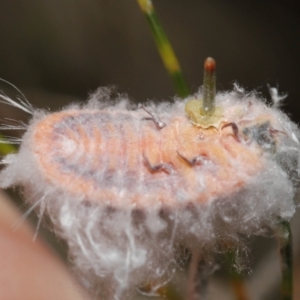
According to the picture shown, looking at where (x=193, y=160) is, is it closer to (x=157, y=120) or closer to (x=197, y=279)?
(x=157, y=120)

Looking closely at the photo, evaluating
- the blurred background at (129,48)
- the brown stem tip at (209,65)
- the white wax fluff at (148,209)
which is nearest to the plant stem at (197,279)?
the white wax fluff at (148,209)

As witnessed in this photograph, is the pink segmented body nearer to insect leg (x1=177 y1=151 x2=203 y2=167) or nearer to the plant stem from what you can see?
insect leg (x1=177 y1=151 x2=203 y2=167)

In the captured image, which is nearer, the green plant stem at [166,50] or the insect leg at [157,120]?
the insect leg at [157,120]

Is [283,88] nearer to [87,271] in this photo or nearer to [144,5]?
[144,5]

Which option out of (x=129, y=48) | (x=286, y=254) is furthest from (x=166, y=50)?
(x=286, y=254)

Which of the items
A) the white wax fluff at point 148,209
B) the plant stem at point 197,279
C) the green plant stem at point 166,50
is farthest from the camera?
the green plant stem at point 166,50

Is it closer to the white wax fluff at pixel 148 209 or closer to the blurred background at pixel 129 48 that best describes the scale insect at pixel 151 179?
the white wax fluff at pixel 148 209

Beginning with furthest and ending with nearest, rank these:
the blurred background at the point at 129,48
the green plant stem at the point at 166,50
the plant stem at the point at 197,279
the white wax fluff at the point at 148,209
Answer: the blurred background at the point at 129,48 < the green plant stem at the point at 166,50 < the plant stem at the point at 197,279 < the white wax fluff at the point at 148,209

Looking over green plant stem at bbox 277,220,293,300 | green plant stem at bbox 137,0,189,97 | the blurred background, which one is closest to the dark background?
the blurred background
